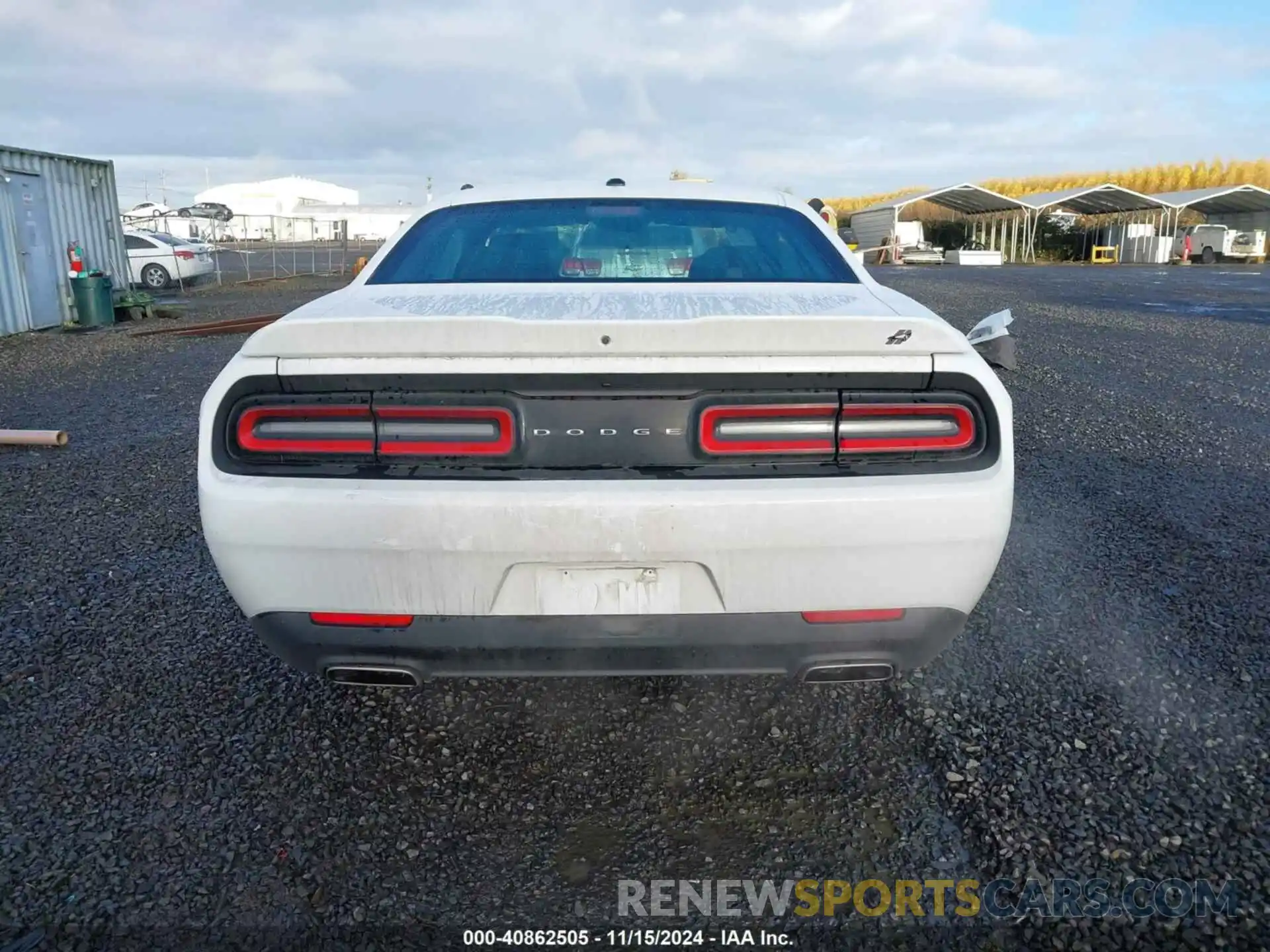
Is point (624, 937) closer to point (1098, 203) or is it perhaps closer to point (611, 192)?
point (611, 192)

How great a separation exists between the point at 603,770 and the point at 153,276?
22.8 meters

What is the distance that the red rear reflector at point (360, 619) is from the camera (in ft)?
6.87

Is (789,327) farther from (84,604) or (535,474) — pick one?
(84,604)

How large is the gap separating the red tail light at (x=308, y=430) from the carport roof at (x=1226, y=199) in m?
56.3

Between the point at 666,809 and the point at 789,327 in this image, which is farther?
the point at 666,809

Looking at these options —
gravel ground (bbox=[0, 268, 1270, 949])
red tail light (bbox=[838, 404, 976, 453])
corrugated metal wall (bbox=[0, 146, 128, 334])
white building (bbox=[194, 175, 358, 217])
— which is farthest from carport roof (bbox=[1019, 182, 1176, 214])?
white building (bbox=[194, 175, 358, 217])

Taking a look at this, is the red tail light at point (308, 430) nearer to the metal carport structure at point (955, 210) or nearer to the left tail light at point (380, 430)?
the left tail light at point (380, 430)

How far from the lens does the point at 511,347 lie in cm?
200

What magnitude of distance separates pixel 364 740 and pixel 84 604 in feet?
5.37

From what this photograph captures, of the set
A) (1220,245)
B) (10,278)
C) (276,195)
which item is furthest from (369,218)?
(10,278)

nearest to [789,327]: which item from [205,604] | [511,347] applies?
[511,347]

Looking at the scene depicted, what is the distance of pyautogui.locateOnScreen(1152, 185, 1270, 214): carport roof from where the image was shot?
155 ft

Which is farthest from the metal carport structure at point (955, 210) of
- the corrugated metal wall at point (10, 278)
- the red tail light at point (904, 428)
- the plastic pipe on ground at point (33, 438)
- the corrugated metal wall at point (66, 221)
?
the red tail light at point (904, 428)

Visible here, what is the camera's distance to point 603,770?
2.45 m
